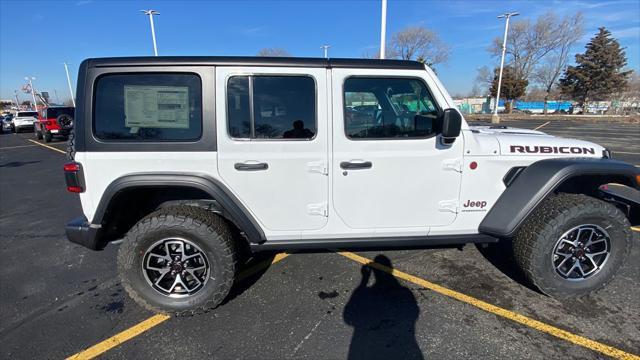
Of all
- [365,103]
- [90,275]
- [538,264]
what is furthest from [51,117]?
[538,264]

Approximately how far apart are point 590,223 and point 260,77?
119 inches

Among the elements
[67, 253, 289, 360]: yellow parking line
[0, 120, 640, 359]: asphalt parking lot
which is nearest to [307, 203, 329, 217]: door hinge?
[0, 120, 640, 359]: asphalt parking lot

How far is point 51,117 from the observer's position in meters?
16.0

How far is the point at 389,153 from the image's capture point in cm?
259

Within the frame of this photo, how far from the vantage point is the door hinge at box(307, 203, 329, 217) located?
2.67 m

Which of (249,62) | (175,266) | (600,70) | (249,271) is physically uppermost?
(600,70)

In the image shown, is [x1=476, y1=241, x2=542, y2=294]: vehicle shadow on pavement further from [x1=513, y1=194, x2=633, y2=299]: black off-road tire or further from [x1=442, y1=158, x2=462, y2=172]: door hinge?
[x1=442, y1=158, x2=462, y2=172]: door hinge

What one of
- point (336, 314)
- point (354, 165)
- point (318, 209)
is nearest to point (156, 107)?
point (318, 209)

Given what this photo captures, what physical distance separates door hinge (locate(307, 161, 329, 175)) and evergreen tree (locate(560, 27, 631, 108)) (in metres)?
53.0

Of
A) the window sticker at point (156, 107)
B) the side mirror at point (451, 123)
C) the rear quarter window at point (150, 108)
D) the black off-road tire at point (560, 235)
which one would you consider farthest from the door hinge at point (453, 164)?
the window sticker at point (156, 107)

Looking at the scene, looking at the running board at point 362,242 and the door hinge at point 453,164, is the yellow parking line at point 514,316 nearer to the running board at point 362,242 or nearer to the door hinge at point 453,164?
the running board at point 362,242

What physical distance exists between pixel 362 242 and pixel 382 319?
633 millimetres

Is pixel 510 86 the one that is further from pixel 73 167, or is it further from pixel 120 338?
pixel 120 338

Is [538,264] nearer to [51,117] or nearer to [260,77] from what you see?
[260,77]
